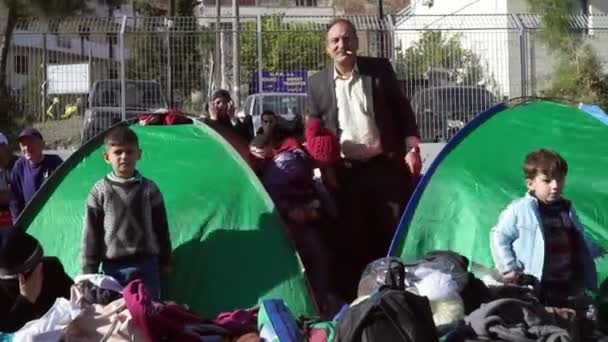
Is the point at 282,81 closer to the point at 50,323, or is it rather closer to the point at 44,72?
the point at 44,72

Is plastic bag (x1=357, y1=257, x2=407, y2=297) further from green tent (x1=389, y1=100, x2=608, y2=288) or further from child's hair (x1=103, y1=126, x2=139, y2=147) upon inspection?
child's hair (x1=103, y1=126, x2=139, y2=147)

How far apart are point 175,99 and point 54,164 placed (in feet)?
29.1

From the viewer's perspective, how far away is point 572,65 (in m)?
21.0

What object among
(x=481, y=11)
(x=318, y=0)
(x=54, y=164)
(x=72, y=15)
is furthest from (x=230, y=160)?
(x=318, y=0)

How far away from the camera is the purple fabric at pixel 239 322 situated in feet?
18.7

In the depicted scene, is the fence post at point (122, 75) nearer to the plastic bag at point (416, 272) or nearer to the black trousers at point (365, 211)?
the black trousers at point (365, 211)

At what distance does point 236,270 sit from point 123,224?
0.73 meters

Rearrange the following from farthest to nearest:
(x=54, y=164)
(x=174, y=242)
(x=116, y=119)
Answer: (x=116, y=119), (x=54, y=164), (x=174, y=242)

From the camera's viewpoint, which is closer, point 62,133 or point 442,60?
point 62,133

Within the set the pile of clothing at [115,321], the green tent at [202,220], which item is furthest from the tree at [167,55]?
the pile of clothing at [115,321]

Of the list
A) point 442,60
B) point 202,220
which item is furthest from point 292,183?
point 442,60

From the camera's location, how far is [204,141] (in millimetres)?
7406

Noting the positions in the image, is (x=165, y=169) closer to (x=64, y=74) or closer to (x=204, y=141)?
(x=204, y=141)

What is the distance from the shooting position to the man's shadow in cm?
655
